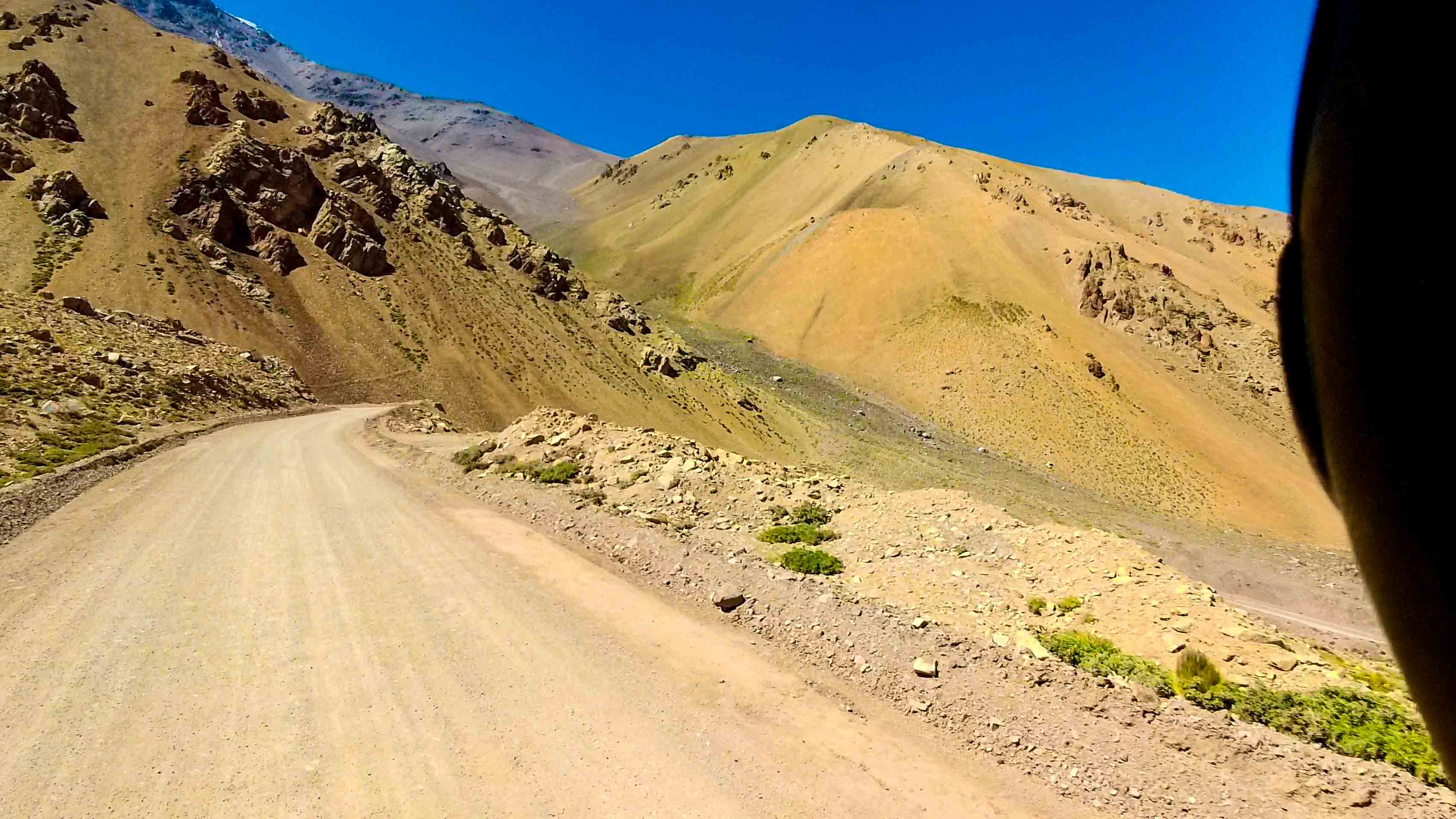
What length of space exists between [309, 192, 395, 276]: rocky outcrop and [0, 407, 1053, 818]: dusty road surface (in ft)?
127

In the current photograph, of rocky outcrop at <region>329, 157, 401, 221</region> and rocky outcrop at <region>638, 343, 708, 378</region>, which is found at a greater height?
rocky outcrop at <region>329, 157, 401, 221</region>

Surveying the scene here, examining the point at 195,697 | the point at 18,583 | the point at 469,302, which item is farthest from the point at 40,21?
the point at 195,697

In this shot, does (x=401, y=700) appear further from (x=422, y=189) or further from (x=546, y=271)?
(x=422, y=189)

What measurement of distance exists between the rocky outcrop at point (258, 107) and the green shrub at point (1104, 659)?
6624cm

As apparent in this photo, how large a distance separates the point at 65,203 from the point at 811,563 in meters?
50.5

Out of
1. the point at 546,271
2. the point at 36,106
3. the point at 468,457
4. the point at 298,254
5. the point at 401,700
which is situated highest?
the point at 546,271

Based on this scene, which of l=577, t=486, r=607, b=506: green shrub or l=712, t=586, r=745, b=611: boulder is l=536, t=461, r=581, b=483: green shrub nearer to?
l=577, t=486, r=607, b=506: green shrub

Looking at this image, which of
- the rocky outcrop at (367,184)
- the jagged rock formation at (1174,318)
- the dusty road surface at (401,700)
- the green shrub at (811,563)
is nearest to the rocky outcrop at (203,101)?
the rocky outcrop at (367,184)

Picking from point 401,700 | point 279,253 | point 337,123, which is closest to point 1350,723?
point 401,700

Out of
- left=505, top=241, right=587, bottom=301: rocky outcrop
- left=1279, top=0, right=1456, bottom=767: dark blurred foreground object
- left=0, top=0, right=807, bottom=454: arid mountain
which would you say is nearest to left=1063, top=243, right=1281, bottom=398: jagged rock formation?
left=0, top=0, right=807, bottom=454: arid mountain

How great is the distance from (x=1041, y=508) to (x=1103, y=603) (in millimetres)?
24477

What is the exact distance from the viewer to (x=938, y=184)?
6862 cm

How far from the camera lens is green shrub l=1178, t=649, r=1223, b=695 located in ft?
21.9

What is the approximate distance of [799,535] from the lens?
10.9 metres
